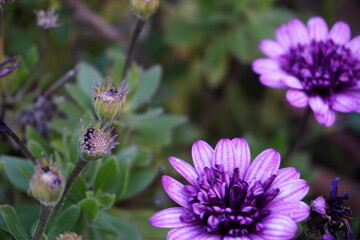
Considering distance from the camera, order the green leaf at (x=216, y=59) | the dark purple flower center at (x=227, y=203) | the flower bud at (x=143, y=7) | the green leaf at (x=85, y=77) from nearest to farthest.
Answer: the dark purple flower center at (x=227, y=203) → the flower bud at (x=143, y=7) → the green leaf at (x=85, y=77) → the green leaf at (x=216, y=59)

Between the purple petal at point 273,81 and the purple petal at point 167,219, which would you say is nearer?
the purple petal at point 167,219

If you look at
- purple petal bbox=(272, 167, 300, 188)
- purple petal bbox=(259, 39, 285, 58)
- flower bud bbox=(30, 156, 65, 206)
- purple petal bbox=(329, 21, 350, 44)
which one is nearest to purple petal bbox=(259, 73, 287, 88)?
purple petal bbox=(259, 39, 285, 58)

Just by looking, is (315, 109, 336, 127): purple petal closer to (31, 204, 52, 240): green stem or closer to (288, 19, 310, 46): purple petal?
(288, 19, 310, 46): purple petal

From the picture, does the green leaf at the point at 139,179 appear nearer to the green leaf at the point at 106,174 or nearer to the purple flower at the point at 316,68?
the green leaf at the point at 106,174

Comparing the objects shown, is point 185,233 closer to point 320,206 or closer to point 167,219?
point 167,219

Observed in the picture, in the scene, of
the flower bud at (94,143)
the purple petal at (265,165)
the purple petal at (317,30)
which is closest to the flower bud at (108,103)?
the flower bud at (94,143)

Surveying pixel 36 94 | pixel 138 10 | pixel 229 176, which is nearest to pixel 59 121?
pixel 36 94

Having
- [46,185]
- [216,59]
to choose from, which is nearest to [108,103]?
[46,185]
